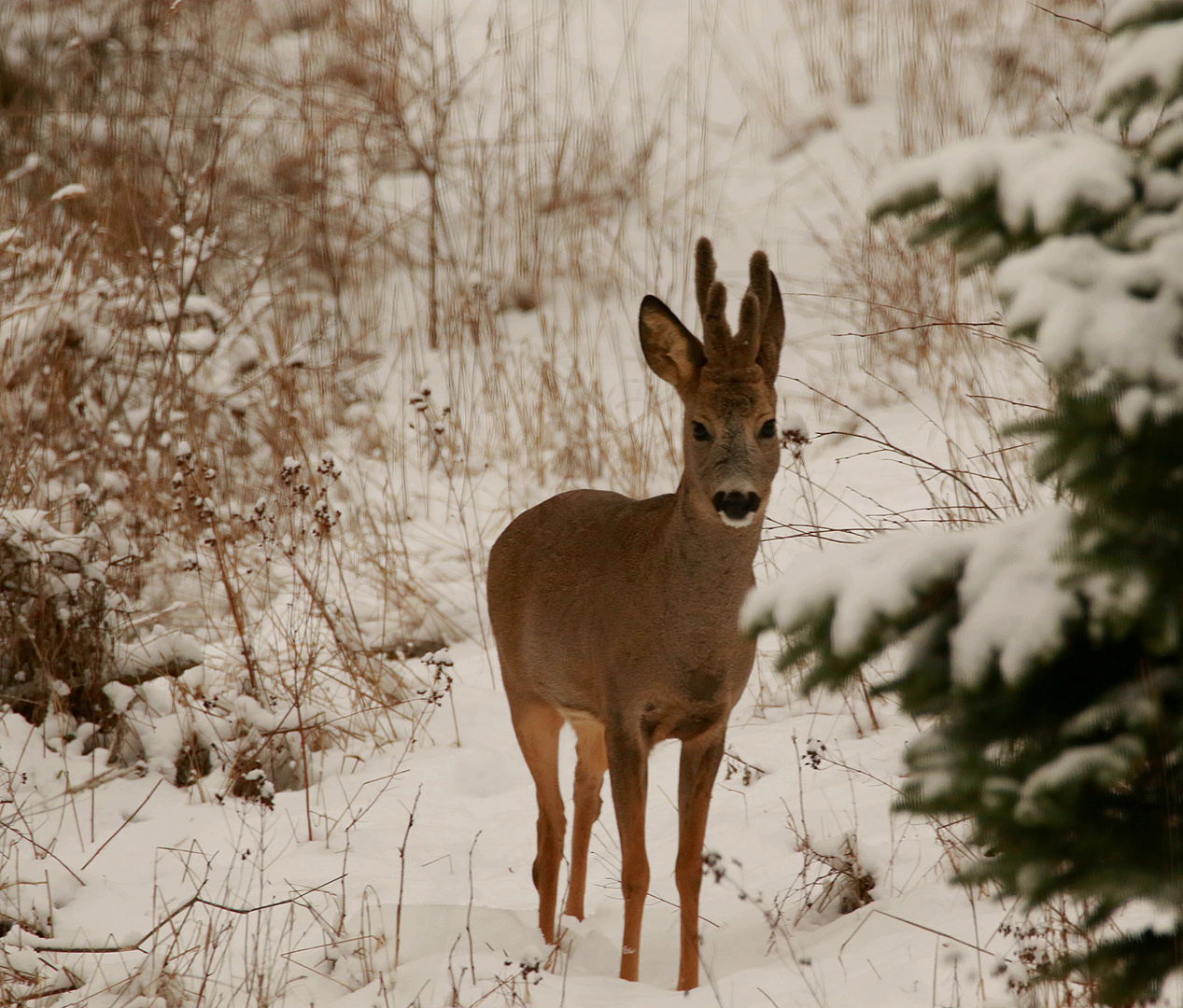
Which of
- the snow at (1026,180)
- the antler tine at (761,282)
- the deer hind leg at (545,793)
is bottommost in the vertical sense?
the snow at (1026,180)

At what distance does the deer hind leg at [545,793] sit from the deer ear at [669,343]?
1.12m

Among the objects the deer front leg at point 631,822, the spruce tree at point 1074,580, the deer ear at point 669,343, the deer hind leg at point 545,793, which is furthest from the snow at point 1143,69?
the deer hind leg at point 545,793

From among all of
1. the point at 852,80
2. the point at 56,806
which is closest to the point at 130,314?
the point at 56,806

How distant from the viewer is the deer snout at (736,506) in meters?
3.30

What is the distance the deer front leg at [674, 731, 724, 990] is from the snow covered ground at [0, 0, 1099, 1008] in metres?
0.21

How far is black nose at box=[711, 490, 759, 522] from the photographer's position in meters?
3.31

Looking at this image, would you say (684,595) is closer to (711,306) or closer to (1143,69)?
(711,306)

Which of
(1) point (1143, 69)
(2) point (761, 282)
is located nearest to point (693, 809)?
(2) point (761, 282)

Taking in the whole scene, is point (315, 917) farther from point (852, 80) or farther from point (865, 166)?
point (852, 80)

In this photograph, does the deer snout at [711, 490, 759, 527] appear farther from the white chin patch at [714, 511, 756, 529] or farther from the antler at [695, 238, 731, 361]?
the antler at [695, 238, 731, 361]

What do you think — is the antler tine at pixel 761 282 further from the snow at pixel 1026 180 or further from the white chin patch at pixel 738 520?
the snow at pixel 1026 180

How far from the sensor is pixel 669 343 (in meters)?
3.62

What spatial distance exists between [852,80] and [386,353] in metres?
4.69

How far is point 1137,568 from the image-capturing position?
4.37ft
